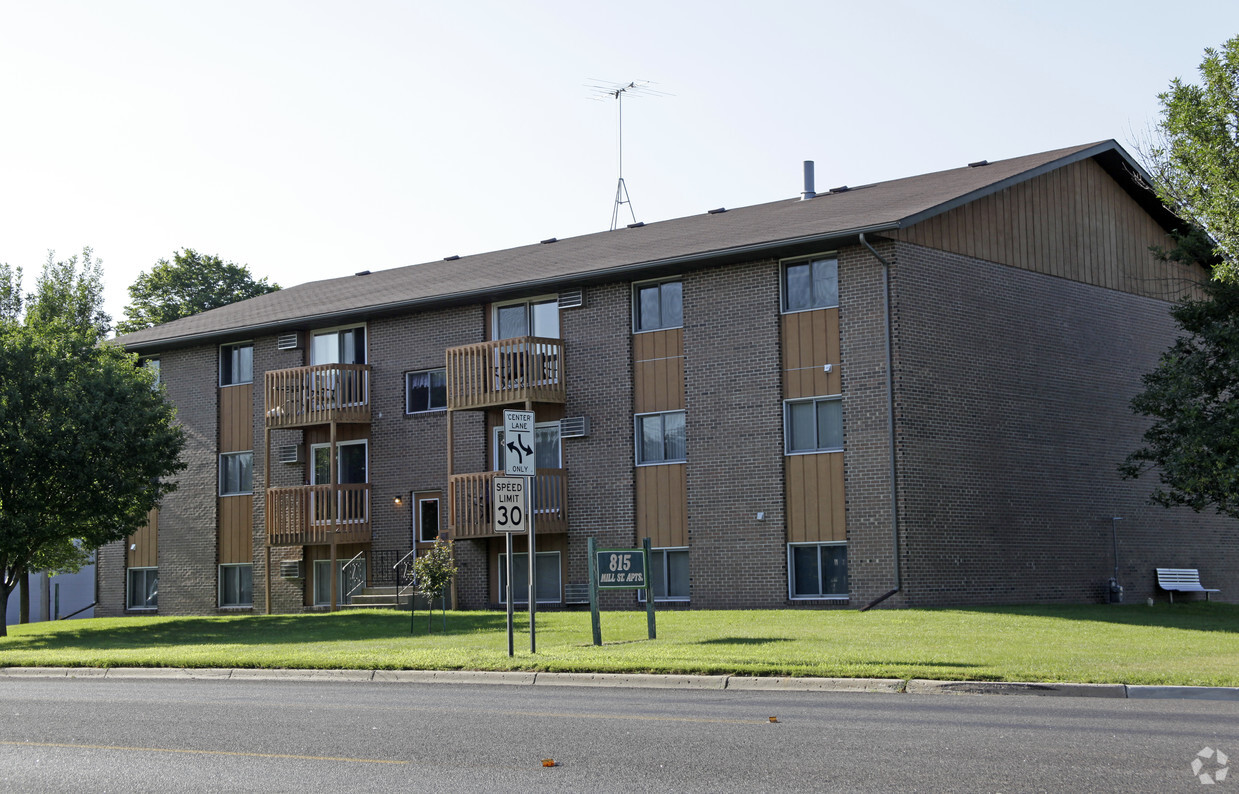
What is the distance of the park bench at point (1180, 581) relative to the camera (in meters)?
30.4

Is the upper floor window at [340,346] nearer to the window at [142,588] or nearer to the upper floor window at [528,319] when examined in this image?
the upper floor window at [528,319]

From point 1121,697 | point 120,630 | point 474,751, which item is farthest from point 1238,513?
point 120,630

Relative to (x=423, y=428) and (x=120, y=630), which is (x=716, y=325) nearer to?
(x=423, y=428)

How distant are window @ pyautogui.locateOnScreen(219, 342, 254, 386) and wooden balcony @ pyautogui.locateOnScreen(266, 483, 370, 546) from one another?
4255 mm

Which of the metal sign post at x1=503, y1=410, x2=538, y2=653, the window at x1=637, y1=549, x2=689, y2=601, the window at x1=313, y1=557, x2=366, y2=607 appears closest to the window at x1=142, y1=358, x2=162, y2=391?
the window at x1=313, y1=557, x2=366, y2=607

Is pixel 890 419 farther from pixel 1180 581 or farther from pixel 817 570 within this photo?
pixel 1180 581

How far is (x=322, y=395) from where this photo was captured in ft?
108

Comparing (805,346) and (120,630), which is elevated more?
(805,346)

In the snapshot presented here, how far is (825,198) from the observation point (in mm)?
32469

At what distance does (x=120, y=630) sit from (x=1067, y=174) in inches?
911

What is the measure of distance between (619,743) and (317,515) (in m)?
23.7

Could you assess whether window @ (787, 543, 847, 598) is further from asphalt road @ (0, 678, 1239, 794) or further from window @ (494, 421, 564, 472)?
asphalt road @ (0, 678, 1239, 794)

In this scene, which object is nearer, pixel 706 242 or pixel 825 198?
pixel 706 242

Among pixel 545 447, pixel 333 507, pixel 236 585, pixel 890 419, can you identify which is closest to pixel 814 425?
pixel 890 419
